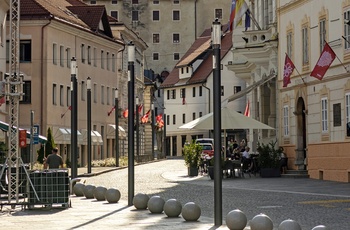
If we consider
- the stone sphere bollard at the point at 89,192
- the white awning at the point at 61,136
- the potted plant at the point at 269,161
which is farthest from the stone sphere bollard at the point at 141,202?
the white awning at the point at 61,136

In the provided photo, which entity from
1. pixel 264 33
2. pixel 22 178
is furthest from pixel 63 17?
pixel 22 178

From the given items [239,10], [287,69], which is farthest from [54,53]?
[287,69]

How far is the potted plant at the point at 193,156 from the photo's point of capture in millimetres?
49281

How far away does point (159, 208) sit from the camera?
22.7m

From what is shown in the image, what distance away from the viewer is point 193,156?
49.9 meters

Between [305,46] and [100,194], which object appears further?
[305,46]

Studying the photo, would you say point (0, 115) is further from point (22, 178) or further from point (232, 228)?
point (232, 228)

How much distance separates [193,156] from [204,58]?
70527 millimetres

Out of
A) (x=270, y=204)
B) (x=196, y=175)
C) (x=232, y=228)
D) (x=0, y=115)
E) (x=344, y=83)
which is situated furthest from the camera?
(x=0, y=115)

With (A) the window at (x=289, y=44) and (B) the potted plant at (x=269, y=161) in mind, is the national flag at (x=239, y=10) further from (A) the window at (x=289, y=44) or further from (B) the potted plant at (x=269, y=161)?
(B) the potted plant at (x=269, y=161)

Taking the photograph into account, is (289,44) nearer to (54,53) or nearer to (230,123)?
(230,123)

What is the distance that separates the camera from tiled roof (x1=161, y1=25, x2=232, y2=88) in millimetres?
113438

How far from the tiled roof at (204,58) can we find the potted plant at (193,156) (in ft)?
193

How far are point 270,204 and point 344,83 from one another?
47.8 ft
